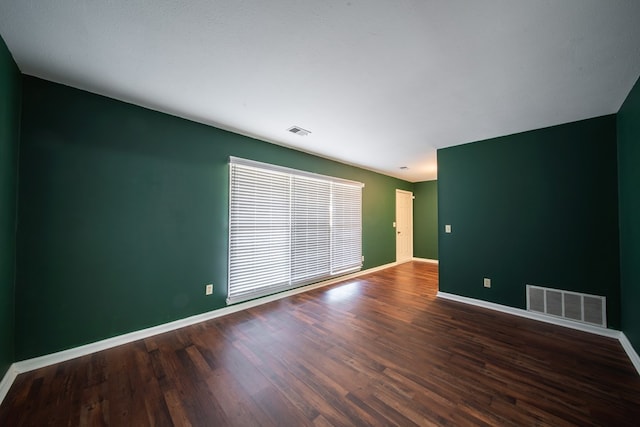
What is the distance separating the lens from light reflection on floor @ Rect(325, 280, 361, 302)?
3.57 metres

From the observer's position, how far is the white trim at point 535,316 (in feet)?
8.05

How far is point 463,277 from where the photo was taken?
350 cm

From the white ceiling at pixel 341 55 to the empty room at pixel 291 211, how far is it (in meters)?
0.02

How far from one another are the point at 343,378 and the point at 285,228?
2.30 metres

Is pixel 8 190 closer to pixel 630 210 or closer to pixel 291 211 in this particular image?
pixel 291 211

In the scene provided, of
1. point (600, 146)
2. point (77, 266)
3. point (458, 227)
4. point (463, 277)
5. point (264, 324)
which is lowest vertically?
point (264, 324)

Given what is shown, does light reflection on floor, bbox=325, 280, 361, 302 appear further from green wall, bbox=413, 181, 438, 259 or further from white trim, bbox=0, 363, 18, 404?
green wall, bbox=413, 181, 438, 259

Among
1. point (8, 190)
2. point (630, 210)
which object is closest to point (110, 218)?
point (8, 190)

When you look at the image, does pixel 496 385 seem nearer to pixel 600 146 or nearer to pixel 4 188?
pixel 600 146

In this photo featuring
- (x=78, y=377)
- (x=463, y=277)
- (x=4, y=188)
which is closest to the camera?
(x=4, y=188)

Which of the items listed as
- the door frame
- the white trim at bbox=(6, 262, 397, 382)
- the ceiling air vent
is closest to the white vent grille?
the door frame

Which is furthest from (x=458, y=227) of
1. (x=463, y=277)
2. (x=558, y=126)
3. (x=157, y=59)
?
(x=157, y=59)

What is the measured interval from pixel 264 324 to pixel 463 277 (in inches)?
121

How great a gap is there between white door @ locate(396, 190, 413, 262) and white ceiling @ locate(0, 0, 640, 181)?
377 centimetres
